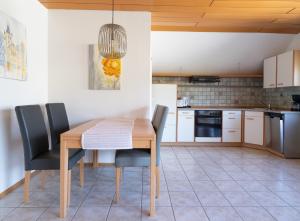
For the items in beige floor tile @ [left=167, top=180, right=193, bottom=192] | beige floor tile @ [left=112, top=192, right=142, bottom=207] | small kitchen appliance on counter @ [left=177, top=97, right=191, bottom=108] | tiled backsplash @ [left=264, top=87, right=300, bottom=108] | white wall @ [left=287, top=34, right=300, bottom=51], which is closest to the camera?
beige floor tile @ [left=112, top=192, right=142, bottom=207]

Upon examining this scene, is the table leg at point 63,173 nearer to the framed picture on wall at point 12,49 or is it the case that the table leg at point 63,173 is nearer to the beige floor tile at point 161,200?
the beige floor tile at point 161,200

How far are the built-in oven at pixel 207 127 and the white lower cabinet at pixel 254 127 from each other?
1.76ft

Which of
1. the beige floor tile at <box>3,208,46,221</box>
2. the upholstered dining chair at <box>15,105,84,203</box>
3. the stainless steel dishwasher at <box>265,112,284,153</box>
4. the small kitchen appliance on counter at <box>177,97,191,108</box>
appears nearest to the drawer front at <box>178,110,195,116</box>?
the small kitchen appliance on counter at <box>177,97,191,108</box>

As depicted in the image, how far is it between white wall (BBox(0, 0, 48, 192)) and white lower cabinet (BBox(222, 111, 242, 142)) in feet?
11.6

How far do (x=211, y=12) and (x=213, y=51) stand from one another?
5.18 feet

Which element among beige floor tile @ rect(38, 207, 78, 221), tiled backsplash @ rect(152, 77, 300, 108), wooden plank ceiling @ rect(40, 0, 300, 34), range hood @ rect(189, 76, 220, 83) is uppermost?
wooden plank ceiling @ rect(40, 0, 300, 34)

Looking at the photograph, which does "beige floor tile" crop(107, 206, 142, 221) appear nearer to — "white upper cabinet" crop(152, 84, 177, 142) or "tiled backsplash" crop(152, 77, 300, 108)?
"white upper cabinet" crop(152, 84, 177, 142)

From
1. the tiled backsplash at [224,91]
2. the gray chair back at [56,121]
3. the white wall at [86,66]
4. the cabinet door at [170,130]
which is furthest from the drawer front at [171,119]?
the gray chair back at [56,121]

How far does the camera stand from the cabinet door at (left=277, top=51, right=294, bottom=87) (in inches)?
170

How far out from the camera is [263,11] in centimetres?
343

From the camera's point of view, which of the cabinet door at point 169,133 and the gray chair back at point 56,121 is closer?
the gray chair back at point 56,121

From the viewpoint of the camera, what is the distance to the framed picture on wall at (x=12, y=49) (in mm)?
2414

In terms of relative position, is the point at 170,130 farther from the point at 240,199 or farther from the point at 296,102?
the point at 240,199

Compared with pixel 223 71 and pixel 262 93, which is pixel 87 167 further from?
pixel 262 93
